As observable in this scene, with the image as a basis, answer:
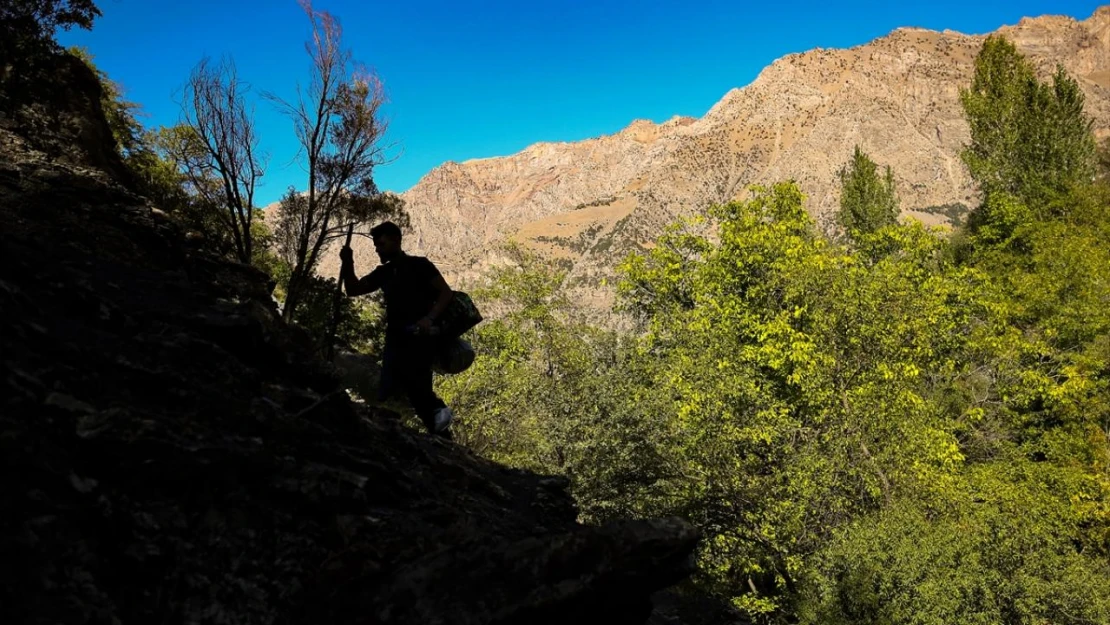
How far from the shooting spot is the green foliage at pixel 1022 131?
39.8 metres

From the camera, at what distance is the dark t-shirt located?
19.4 ft

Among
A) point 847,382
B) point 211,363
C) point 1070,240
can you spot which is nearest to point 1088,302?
point 1070,240

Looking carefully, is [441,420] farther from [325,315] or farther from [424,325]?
[325,315]

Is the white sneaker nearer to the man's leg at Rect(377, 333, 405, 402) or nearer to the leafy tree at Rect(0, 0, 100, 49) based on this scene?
the man's leg at Rect(377, 333, 405, 402)

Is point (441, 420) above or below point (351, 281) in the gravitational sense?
below

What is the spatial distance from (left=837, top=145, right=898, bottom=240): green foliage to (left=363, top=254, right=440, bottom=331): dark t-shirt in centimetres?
5811

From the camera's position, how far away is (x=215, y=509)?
327cm

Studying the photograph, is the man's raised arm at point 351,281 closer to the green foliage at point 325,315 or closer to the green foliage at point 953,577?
the green foliage at point 953,577

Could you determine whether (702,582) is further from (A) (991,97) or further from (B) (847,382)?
(A) (991,97)

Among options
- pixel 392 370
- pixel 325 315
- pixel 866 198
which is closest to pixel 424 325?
pixel 392 370

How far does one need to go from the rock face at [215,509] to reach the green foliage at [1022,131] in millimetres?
48855

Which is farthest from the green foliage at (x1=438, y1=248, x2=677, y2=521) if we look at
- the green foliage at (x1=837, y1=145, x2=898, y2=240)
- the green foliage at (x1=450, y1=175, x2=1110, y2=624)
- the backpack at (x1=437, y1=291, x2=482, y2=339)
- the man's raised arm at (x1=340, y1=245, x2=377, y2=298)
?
the green foliage at (x1=837, y1=145, x2=898, y2=240)

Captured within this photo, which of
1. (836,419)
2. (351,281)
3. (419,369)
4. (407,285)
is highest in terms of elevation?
(351,281)

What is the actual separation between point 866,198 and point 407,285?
206 feet
